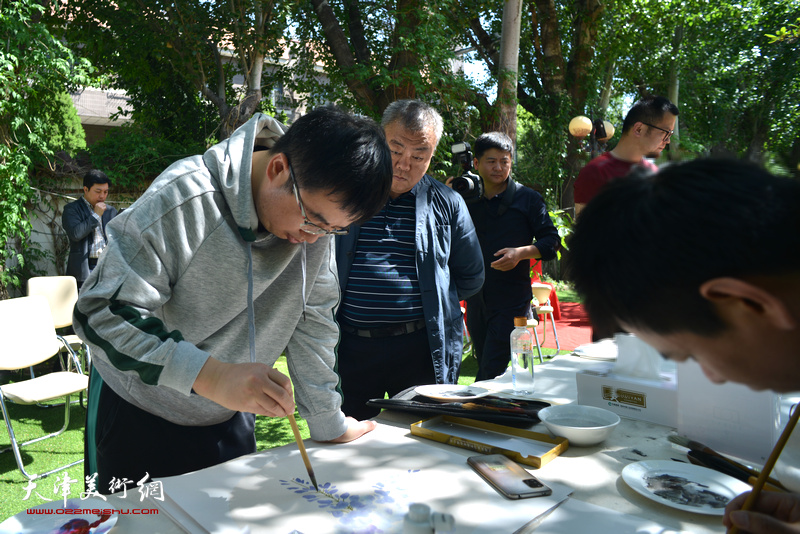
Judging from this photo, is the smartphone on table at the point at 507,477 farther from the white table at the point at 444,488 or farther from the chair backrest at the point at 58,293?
the chair backrest at the point at 58,293

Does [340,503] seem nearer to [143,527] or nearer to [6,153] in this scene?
[143,527]

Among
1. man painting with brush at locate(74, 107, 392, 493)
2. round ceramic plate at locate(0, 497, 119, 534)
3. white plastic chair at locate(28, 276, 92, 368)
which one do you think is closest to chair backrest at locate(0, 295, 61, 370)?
white plastic chair at locate(28, 276, 92, 368)

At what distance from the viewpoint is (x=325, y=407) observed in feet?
4.53

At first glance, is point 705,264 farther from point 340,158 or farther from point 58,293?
point 58,293

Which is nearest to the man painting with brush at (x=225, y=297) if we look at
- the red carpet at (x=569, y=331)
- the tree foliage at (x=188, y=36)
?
Result: the red carpet at (x=569, y=331)

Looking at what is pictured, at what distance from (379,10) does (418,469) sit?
24.5ft

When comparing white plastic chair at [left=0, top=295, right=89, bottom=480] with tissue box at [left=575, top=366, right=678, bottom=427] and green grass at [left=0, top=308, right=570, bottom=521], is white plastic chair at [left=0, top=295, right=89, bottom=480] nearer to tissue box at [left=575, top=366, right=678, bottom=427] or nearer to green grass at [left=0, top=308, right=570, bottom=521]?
green grass at [left=0, top=308, right=570, bottom=521]

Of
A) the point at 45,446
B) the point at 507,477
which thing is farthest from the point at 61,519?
the point at 45,446

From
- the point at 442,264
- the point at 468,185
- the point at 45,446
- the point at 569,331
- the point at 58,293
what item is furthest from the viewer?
the point at 569,331

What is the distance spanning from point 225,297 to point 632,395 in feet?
3.59

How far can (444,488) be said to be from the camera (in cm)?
108

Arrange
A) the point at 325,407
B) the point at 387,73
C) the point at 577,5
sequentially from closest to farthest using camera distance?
the point at 325,407 → the point at 387,73 → the point at 577,5

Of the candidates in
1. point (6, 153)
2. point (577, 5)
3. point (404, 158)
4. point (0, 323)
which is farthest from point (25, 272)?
point (577, 5)

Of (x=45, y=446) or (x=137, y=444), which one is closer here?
(x=137, y=444)
